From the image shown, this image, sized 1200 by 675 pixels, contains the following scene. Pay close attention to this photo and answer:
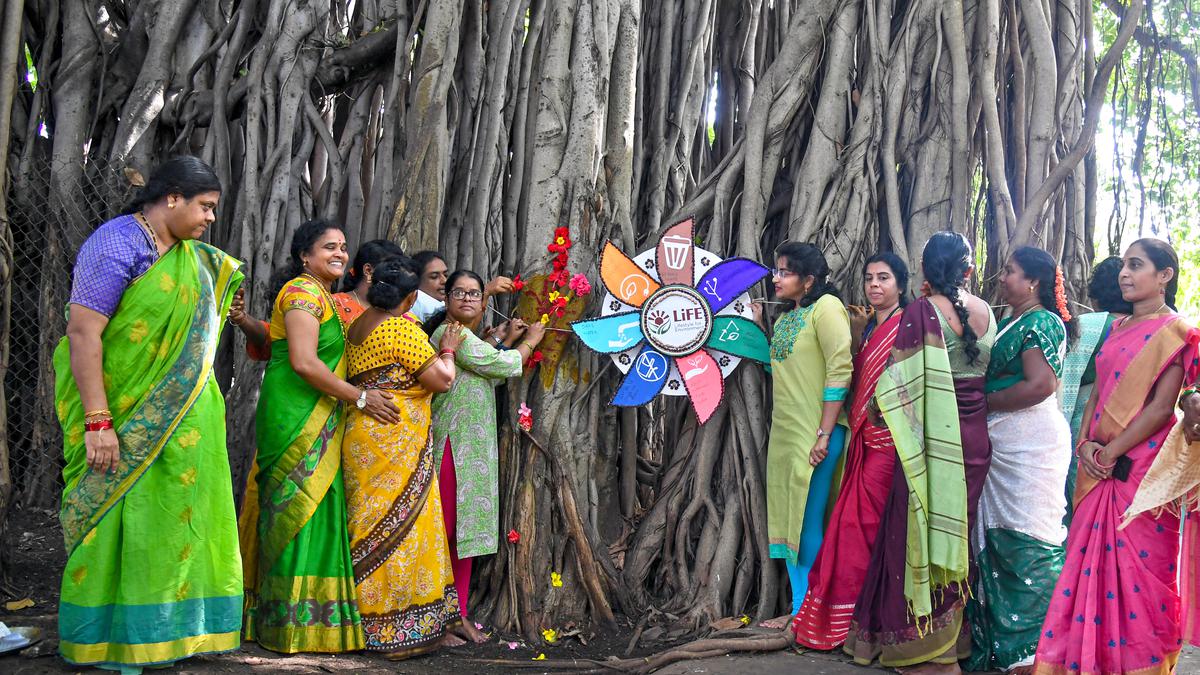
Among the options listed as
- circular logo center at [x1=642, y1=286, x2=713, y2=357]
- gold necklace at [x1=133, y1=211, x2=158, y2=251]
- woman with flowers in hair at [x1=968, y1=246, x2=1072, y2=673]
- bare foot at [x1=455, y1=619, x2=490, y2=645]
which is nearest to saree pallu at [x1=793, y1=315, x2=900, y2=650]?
woman with flowers in hair at [x1=968, y1=246, x2=1072, y2=673]

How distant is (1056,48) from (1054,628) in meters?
2.78

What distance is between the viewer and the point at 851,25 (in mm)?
4441

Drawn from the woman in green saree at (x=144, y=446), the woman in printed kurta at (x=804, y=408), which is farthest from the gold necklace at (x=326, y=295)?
the woman in printed kurta at (x=804, y=408)

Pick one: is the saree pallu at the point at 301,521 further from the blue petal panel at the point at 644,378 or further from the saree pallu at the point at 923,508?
the saree pallu at the point at 923,508

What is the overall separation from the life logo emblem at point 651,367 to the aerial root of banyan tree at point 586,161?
9.8 inches

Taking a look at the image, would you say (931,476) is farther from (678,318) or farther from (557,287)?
(557,287)

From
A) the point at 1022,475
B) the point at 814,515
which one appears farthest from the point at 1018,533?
the point at 814,515

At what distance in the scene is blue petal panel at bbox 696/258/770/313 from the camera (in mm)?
4004

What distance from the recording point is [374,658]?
3346 millimetres

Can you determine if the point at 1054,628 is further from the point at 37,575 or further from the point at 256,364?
the point at 37,575

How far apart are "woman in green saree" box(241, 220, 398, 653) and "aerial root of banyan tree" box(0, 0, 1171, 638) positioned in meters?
0.75

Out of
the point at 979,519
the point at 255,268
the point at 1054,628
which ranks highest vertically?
the point at 255,268

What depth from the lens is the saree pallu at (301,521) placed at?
3283mm

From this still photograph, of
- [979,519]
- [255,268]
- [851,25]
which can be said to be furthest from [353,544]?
[851,25]
